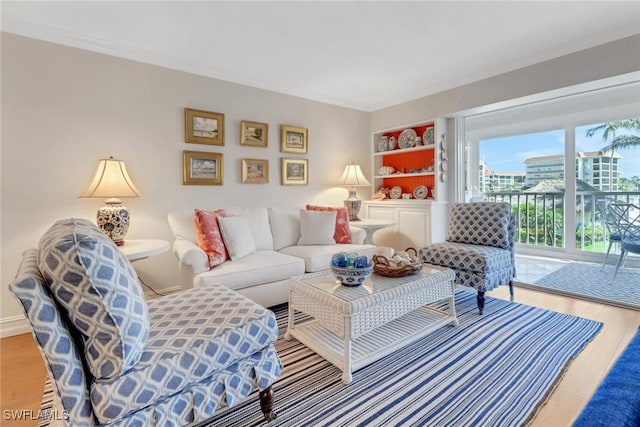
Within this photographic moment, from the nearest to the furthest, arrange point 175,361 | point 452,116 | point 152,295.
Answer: point 175,361
point 152,295
point 452,116

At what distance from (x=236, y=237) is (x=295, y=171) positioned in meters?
1.47

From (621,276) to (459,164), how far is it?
217 centimetres

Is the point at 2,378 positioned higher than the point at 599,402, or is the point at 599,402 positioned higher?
the point at 599,402

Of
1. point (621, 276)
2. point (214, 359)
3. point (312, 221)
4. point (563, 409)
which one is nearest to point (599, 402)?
point (563, 409)

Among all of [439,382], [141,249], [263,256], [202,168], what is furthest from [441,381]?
[202,168]

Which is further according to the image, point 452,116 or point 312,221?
point 452,116

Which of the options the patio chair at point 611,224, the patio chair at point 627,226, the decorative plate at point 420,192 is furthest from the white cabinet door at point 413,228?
the patio chair at point 611,224

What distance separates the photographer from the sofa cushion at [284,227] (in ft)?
10.9

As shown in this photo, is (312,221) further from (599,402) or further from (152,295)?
(599,402)

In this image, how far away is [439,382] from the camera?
5.48 feet

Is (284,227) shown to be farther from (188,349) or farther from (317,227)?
(188,349)

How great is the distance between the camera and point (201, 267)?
2387 millimetres

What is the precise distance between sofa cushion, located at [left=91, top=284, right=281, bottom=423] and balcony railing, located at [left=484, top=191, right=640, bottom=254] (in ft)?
16.4

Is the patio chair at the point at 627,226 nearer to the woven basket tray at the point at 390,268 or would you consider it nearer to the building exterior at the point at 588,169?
the building exterior at the point at 588,169
